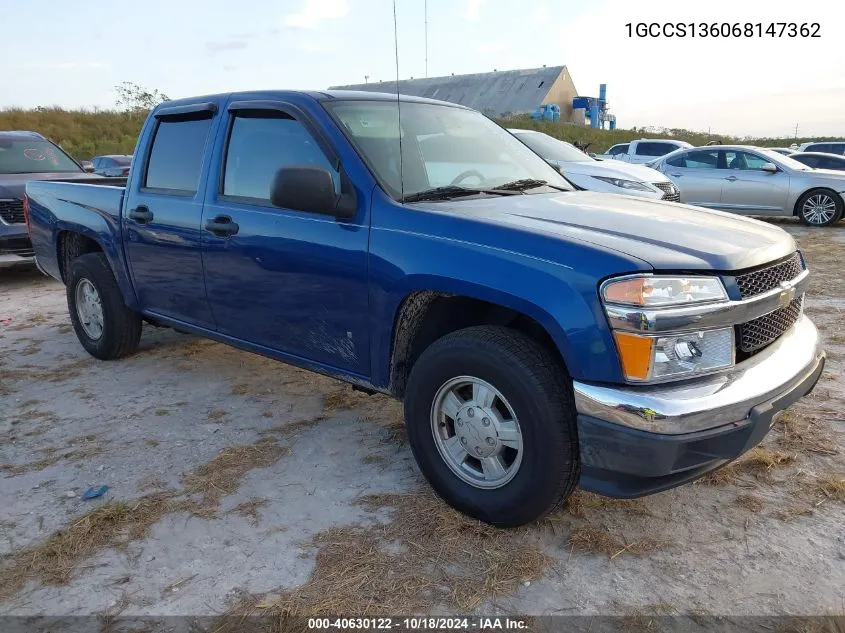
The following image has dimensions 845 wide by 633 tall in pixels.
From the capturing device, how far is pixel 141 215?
4363 mm

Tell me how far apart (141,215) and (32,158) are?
6377 millimetres

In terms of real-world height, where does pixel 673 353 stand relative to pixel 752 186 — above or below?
below

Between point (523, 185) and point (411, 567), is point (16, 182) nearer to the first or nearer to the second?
point (523, 185)

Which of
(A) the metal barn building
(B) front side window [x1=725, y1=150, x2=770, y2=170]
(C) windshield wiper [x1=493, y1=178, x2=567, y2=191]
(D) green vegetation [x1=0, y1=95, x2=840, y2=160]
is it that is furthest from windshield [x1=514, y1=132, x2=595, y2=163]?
(A) the metal barn building

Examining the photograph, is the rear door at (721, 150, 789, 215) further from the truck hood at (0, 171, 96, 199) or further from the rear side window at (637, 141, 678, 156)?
the truck hood at (0, 171, 96, 199)

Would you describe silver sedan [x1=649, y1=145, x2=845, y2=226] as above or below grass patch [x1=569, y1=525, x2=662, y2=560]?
above

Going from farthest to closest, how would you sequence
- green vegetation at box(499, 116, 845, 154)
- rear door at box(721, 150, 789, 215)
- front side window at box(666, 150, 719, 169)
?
1. green vegetation at box(499, 116, 845, 154)
2. front side window at box(666, 150, 719, 169)
3. rear door at box(721, 150, 789, 215)

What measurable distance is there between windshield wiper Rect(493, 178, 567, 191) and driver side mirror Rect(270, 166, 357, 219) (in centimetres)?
84

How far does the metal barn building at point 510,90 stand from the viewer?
51.5 metres

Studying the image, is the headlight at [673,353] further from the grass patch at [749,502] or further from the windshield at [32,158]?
the windshield at [32,158]

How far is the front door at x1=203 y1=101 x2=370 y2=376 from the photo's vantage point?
318 centimetres

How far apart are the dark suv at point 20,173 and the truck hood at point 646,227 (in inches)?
263

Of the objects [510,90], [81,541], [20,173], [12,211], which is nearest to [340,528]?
[81,541]

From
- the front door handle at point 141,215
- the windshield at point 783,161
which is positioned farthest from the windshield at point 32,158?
the windshield at point 783,161
